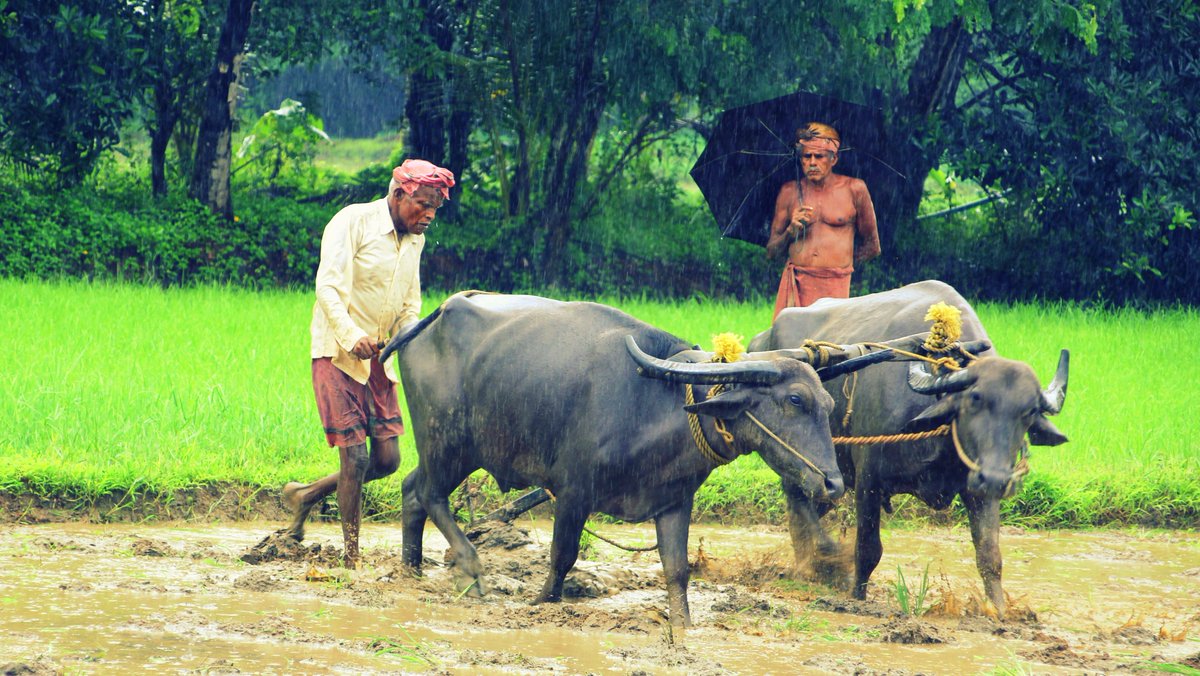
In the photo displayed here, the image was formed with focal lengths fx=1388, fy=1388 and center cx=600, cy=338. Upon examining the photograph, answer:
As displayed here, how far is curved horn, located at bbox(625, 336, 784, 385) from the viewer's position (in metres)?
4.82

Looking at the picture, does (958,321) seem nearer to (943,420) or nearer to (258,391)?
(943,420)

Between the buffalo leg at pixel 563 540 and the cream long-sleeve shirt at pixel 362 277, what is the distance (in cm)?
111

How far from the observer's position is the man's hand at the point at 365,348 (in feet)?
17.8

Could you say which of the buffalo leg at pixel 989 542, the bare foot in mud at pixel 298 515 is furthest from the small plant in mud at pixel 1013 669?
the bare foot in mud at pixel 298 515

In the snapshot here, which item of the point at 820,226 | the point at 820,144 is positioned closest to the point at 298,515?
the point at 820,226

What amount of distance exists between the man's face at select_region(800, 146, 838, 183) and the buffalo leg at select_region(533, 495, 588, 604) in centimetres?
308

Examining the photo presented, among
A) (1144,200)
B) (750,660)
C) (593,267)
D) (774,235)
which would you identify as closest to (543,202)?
(593,267)

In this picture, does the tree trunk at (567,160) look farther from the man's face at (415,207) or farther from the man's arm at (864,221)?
the man's face at (415,207)

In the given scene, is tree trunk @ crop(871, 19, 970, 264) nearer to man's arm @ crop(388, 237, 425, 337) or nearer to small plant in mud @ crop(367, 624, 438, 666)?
man's arm @ crop(388, 237, 425, 337)

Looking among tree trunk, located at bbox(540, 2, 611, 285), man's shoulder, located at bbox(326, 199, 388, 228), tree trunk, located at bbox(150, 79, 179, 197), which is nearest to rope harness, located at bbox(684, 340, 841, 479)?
man's shoulder, located at bbox(326, 199, 388, 228)

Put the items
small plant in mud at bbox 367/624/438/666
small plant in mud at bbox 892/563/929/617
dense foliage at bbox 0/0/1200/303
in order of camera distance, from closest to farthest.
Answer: small plant in mud at bbox 367/624/438/666
small plant in mud at bbox 892/563/929/617
dense foliage at bbox 0/0/1200/303

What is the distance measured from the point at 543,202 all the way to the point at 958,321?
9565mm

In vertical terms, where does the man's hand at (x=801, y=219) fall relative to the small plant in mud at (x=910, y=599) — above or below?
above

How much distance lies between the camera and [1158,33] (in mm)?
14602
